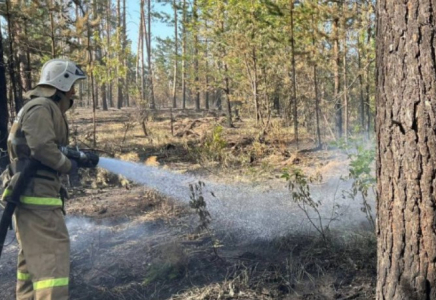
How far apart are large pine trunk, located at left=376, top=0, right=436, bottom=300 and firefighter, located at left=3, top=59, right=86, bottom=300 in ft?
7.51

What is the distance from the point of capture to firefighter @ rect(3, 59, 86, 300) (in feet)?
10.0

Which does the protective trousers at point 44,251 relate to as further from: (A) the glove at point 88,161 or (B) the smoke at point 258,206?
(B) the smoke at point 258,206

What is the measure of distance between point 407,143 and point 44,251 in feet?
8.47

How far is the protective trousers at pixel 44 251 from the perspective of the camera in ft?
9.91

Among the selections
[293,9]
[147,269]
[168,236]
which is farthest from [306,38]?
[147,269]

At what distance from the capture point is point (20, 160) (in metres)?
3.21

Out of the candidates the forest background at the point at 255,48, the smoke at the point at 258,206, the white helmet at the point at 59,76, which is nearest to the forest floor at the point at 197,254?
the smoke at the point at 258,206

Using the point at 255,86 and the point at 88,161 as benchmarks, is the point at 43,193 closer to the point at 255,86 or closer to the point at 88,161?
the point at 88,161

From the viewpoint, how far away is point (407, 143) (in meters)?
2.14

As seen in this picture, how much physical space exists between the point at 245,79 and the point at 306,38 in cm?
299

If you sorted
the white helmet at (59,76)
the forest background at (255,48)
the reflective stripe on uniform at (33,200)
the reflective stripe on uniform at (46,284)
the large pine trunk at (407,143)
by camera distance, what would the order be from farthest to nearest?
the forest background at (255,48) < the white helmet at (59,76) < the reflective stripe on uniform at (33,200) < the reflective stripe on uniform at (46,284) < the large pine trunk at (407,143)

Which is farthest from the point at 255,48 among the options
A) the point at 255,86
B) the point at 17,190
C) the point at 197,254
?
the point at 17,190

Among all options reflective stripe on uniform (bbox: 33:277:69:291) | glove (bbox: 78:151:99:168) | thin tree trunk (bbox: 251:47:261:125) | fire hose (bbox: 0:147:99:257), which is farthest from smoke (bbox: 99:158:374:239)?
thin tree trunk (bbox: 251:47:261:125)

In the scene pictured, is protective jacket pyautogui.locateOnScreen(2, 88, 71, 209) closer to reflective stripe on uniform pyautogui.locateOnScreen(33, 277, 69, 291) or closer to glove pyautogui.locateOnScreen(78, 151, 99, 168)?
glove pyautogui.locateOnScreen(78, 151, 99, 168)
